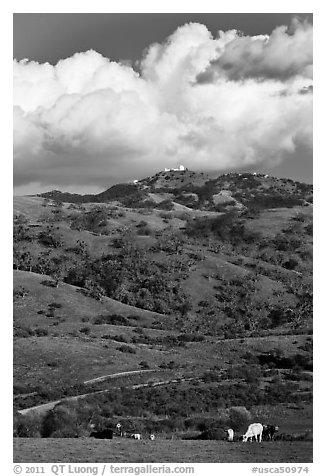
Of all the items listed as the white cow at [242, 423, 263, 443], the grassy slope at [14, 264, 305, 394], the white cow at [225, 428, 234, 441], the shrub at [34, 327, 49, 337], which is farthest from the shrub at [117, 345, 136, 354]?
the white cow at [242, 423, 263, 443]

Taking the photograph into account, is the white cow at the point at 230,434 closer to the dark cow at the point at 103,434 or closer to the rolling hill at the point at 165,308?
the rolling hill at the point at 165,308

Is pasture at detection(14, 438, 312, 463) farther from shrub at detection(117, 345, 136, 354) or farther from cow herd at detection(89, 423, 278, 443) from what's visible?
shrub at detection(117, 345, 136, 354)

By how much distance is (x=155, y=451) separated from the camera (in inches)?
548

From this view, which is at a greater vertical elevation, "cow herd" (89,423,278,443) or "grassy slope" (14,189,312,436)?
"grassy slope" (14,189,312,436)

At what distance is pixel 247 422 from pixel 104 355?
1649cm

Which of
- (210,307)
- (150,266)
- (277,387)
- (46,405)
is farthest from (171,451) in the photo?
(150,266)

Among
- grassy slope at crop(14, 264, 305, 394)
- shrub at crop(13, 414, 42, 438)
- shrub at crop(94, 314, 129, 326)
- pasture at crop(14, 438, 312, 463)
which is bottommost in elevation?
pasture at crop(14, 438, 312, 463)

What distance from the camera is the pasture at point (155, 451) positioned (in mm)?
12906

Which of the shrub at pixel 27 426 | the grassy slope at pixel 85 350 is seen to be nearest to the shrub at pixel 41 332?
the grassy slope at pixel 85 350

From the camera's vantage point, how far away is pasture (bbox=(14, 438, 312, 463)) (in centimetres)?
1291

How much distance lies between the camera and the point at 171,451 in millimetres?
13820

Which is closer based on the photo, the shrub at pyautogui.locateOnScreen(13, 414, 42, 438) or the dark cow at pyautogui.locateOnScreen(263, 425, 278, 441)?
the dark cow at pyautogui.locateOnScreen(263, 425, 278, 441)
